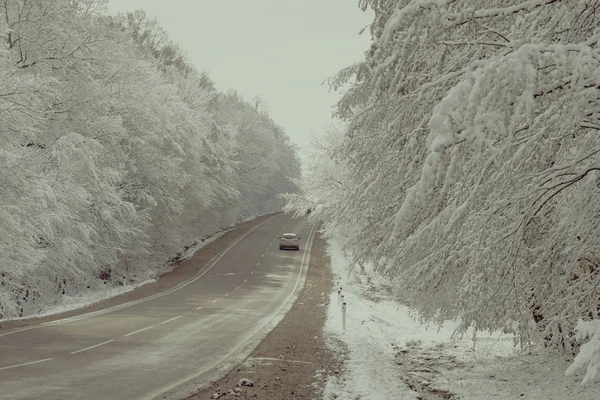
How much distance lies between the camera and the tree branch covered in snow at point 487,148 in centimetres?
429

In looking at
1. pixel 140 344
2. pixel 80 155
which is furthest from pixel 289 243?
pixel 140 344

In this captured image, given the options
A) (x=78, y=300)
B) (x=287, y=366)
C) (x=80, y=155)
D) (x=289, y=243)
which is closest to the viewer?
(x=287, y=366)

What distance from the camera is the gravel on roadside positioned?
392 inches

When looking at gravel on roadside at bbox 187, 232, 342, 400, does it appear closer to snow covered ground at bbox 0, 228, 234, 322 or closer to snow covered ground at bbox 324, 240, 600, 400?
snow covered ground at bbox 324, 240, 600, 400

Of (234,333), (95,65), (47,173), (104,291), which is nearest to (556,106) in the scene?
(234,333)

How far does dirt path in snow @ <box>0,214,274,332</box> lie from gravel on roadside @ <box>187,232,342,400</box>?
7.06 metres

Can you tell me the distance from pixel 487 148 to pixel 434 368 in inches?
384

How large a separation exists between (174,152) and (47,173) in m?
16.3

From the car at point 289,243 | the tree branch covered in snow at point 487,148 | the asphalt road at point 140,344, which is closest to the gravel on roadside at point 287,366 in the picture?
the asphalt road at point 140,344

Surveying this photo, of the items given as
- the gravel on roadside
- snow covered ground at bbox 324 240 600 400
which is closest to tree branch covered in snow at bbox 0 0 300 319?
the gravel on roadside

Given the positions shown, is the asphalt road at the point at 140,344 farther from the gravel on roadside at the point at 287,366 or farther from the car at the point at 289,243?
the car at the point at 289,243

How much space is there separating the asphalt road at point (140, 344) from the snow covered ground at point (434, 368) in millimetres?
2635

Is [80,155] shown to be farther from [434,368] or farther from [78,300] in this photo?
[434,368]

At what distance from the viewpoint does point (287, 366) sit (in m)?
12.4
